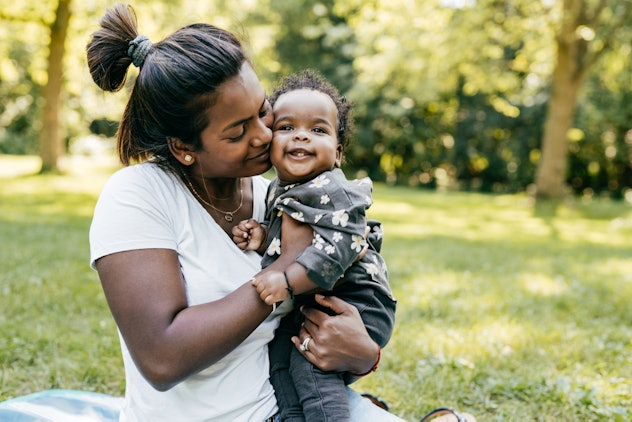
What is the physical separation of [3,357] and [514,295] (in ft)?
14.5

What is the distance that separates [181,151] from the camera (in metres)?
1.99

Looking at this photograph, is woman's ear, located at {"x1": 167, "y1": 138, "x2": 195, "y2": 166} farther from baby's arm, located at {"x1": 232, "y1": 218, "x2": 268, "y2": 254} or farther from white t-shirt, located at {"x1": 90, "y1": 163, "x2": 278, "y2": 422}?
baby's arm, located at {"x1": 232, "y1": 218, "x2": 268, "y2": 254}

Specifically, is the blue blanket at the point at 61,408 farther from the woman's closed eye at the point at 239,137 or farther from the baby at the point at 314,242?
the woman's closed eye at the point at 239,137

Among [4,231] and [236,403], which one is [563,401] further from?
[4,231]

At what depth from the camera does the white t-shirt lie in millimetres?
1719

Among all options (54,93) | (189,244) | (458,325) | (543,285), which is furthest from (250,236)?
(54,93)

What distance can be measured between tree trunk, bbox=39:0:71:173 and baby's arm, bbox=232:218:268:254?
1585 centimetres

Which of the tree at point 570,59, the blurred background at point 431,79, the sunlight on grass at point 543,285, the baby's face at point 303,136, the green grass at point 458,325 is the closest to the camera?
the baby's face at point 303,136

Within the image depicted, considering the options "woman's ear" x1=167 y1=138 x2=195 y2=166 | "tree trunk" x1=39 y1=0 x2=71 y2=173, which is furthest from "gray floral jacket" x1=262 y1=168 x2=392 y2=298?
"tree trunk" x1=39 y1=0 x2=71 y2=173

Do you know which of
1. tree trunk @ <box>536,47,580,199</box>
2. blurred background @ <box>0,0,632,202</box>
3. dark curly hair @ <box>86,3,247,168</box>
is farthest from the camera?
tree trunk @ <box>536,47,580,199</box>

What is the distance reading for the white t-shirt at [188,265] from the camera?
5.64 feet

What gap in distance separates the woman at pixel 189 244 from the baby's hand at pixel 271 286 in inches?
1.1

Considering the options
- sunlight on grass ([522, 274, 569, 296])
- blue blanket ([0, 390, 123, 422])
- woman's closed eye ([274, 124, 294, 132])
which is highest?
woman's closed eye ([274, 124, 294, 132])

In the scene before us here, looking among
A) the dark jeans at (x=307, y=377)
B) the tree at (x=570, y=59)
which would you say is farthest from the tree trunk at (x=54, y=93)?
the dark jeans at (x=307, y=377)
